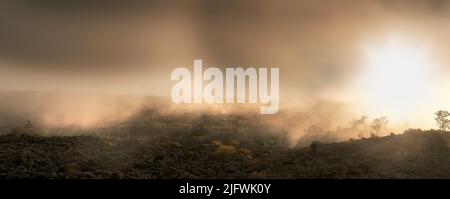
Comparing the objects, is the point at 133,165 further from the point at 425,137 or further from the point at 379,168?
the point at 425,137

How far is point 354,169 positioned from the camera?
56.3 meters

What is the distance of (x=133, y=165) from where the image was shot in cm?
5966

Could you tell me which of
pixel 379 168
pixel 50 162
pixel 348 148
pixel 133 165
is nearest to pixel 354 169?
pixel 379 168

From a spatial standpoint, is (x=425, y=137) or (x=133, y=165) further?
(x=425, y=137)

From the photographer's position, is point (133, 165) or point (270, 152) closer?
point (133, 165)

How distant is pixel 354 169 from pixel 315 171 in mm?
3925
